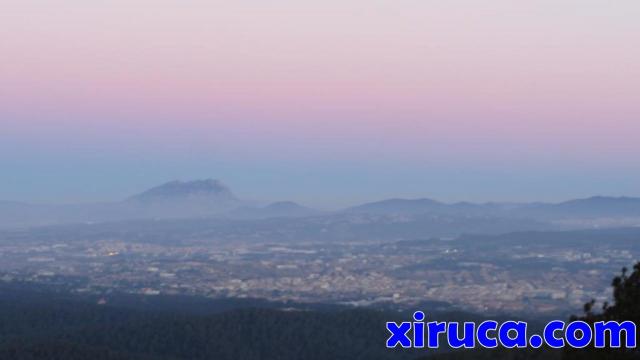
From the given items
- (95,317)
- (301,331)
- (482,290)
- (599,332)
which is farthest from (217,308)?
(599,332)

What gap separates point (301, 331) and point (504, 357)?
29.4 m

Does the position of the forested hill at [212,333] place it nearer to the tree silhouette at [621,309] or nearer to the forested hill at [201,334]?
the forested hill at [201,334]

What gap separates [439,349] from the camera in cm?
7588

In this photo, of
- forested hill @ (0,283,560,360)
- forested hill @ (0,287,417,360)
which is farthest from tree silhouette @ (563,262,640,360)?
forested hill @ (0,287,417,360)

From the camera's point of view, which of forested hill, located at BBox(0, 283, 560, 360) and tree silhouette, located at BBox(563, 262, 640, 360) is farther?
forested hill, located at BBox(0, 283, 560, 360)

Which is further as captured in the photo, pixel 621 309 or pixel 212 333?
pixel 212 333

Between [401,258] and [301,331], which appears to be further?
[401,258]

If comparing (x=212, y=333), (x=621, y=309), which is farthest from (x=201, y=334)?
(x=621, y=309)

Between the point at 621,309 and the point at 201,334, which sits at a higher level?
the point at 621,309

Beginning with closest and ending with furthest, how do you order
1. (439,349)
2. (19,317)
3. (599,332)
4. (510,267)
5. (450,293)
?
(599,332)
(439,349)
(19,317)
(450,293)
(510,267)

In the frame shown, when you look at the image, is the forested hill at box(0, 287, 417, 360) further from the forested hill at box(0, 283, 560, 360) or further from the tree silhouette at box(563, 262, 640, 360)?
the tree silhouette at box(563, 262, 640, 360)

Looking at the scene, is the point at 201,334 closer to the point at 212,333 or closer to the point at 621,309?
the point at 212,333

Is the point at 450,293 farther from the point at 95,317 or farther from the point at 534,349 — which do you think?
the point at 534,349

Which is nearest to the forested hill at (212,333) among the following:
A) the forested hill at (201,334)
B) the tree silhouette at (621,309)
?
the forested hill at (201,334)
